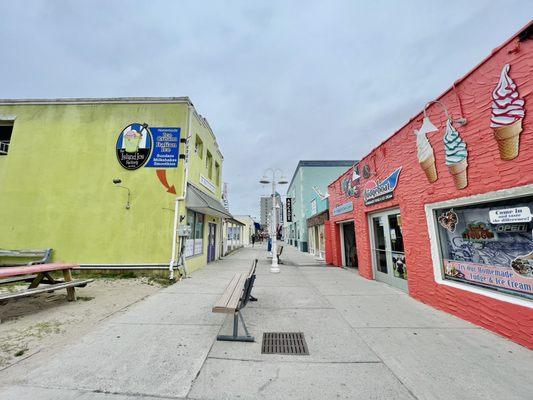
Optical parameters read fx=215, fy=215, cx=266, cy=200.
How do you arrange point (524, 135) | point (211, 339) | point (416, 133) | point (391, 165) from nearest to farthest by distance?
point (524, 135)
point (211, 339)
point (416, 133)
point (391, 165)

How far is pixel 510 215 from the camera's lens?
3.40 m

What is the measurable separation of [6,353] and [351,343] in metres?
4.70

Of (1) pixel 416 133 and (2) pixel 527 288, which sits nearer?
(2) pixel 527 288

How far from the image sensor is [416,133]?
5.07 metres

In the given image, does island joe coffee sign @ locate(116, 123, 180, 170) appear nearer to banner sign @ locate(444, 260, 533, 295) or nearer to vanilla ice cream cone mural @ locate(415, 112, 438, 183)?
vanilla ice cream cone mural @ locate(415, 112, 438, 183)

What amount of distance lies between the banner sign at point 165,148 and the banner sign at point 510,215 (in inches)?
344

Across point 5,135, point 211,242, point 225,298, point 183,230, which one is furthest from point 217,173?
point 225,298

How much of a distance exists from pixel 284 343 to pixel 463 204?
13.4 ft

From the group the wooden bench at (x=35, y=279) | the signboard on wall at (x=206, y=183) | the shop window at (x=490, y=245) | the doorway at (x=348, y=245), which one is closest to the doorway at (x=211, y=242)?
the signboard on wall at (x=206, y=183)

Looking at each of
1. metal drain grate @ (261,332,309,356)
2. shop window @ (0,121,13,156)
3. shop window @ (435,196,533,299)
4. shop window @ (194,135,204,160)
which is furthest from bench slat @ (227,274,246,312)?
shop window @ (0,121,13,156)

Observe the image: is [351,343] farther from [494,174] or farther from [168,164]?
[168,164]

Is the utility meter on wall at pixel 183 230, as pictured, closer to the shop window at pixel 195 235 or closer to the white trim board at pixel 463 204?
the shop window at pixel 195 235

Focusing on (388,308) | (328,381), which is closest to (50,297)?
(328,381)

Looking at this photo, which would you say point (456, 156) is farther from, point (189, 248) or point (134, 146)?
point (134, 146)
